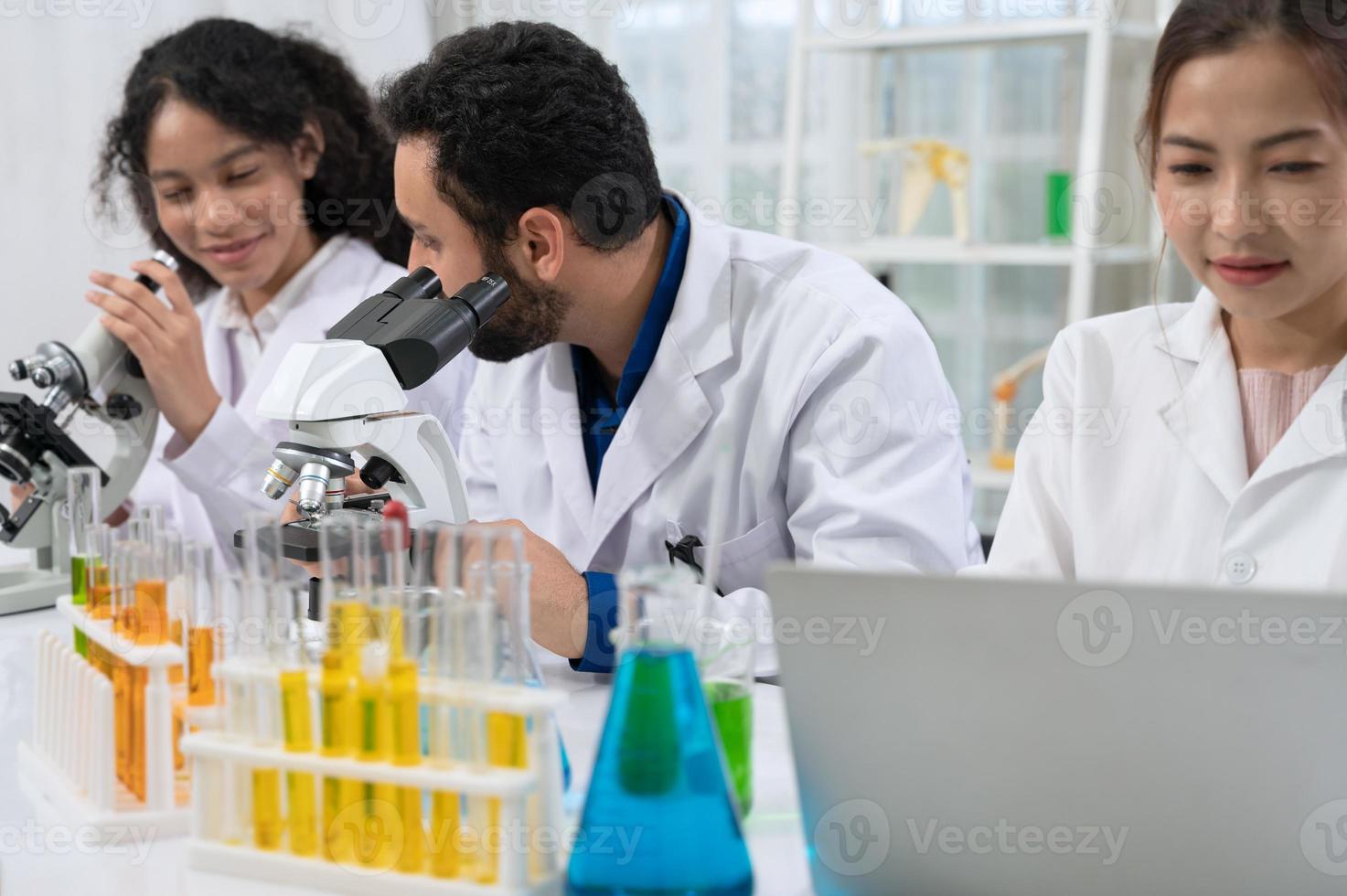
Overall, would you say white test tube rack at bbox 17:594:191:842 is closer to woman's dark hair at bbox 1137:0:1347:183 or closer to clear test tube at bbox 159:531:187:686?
clear test tube at bbox 159:531:187:686

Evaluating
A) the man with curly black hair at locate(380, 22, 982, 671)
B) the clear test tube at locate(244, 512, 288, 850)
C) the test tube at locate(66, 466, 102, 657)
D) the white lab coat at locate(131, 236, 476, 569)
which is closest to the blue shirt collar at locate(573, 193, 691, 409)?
the man with curly black hair at locate(380, 22, 982, 671)

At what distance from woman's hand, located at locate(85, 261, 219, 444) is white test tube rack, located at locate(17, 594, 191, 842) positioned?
3.18 feet

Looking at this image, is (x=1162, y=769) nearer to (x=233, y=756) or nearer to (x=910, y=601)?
(x=910, y=601)

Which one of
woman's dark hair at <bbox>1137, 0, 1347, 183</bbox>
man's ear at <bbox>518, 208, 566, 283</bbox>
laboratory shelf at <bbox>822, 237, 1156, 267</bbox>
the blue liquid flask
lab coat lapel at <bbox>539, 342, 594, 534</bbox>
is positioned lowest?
the blue liquid flask

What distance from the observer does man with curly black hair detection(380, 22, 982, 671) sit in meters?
1.66

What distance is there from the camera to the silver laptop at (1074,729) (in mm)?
739

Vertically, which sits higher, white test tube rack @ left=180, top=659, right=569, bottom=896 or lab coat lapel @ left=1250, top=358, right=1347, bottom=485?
lab coat lapel @ left=1250, top=358, right=1347, bottom=485

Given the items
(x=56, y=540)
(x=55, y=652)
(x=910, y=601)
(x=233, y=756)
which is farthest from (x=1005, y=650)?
(x=56, y=540)

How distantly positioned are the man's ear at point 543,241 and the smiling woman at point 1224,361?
648 millimetres

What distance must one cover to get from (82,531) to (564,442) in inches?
31.1

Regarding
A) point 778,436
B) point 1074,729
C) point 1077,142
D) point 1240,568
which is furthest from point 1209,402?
point 1077,142

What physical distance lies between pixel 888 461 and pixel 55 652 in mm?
966

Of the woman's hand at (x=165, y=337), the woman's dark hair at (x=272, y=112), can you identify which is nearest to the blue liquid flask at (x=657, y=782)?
the woman's hand at (x=165, y=337)

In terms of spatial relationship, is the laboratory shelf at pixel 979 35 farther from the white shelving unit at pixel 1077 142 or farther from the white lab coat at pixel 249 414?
the white lab coat at pixel 249 414
